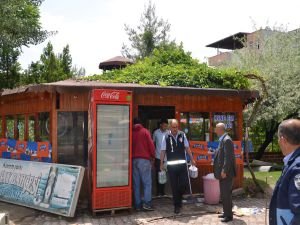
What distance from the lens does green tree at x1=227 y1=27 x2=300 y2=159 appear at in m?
17.8

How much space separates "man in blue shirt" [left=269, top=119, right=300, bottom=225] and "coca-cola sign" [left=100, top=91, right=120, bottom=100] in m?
5.31

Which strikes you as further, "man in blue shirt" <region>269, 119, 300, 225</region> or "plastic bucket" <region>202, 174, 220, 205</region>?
"plastic bucket" <region>202, 174, 220, 205</region>

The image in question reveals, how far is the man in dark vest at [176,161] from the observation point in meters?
8.44

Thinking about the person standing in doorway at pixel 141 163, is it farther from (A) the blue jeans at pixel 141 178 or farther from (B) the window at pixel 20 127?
(B) the window at pixel 20 127

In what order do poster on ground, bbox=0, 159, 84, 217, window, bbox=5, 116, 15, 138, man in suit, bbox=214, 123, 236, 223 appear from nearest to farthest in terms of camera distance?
man in suit, bbox=214, 123, 236, 223 < poster on ground, bbox=0, 159, 84, 217 < window, bbox=5, 116, 15, 138

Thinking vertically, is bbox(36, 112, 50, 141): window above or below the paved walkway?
above

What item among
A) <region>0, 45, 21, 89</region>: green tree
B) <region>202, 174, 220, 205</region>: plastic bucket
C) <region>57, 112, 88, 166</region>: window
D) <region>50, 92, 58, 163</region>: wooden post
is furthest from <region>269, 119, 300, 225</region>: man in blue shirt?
<region>0, 45, 21, 89</region>: green tree

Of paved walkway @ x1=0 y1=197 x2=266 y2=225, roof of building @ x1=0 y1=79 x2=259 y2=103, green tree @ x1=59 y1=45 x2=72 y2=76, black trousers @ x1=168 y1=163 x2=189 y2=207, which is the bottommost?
paved walkway @ x1=0 y1=197 x2=266 y2=225

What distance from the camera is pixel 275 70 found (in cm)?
1858

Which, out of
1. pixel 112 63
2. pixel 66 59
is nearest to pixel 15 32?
pixel 112 63

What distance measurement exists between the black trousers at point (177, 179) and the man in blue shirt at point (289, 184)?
514cm

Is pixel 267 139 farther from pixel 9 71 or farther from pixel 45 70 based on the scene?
pixel 9 71

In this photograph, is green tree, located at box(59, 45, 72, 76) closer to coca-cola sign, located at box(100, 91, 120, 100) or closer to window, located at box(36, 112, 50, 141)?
window, located at box(36, 112, 50, 141)

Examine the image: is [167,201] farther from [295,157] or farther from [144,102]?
[295,157]
